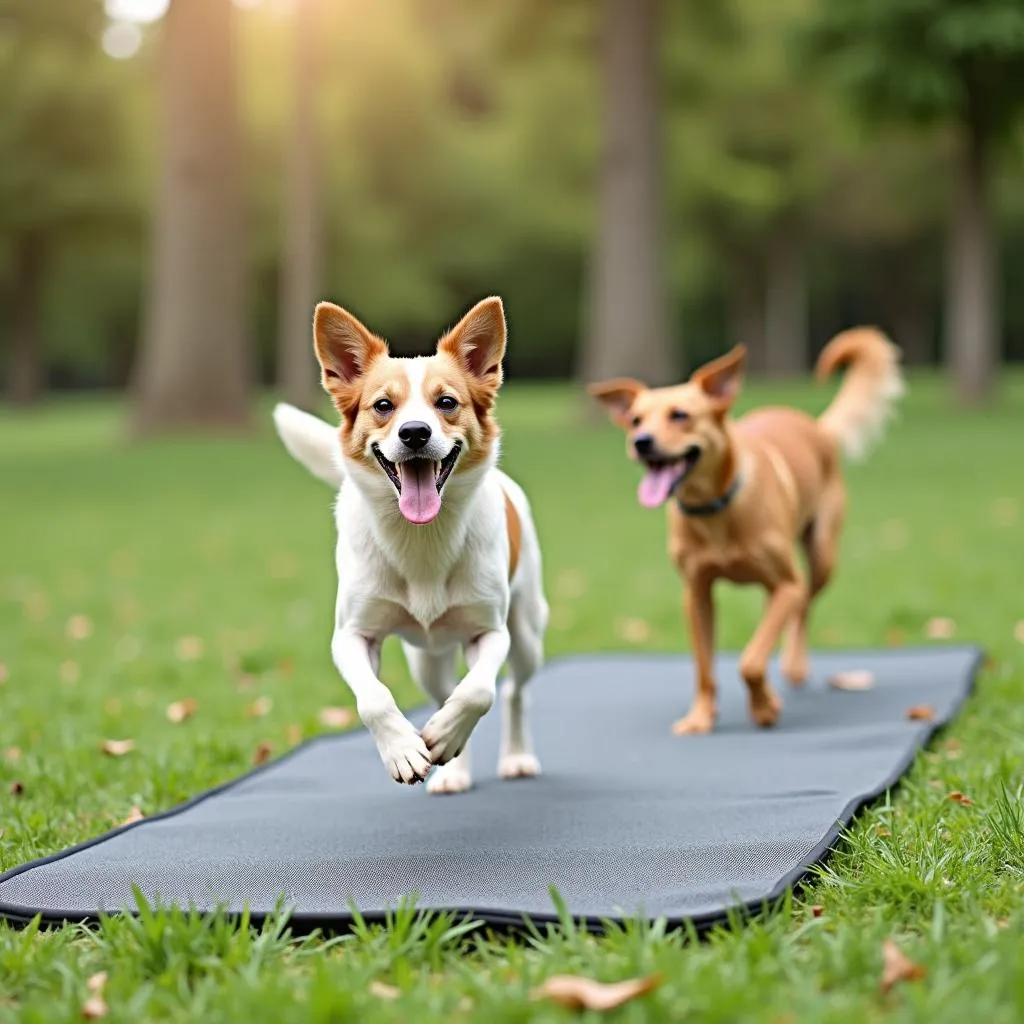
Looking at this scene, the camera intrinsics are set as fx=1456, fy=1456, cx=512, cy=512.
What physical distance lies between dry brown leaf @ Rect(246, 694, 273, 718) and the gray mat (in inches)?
31.4

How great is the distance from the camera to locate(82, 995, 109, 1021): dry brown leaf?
271 cm

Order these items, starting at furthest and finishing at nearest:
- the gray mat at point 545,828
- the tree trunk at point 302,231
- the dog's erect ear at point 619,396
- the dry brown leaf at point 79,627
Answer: the tree trunk at point 302,231
the dry brown leaf at point 79,627
the dog's erect ear at point 619,396
the gray mat at point 545,828

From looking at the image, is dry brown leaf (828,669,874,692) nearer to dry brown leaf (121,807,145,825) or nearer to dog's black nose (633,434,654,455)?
dog's black nose (633,434,654,455)

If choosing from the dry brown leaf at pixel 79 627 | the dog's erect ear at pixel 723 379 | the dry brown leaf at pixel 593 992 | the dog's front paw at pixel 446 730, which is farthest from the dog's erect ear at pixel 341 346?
the dry brown leaf at pixel 79 627

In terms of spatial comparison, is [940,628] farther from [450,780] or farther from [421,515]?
[421,515]

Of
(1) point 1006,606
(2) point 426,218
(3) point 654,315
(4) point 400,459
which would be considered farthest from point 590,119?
(4) point 400,459

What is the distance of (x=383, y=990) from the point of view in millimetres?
2814

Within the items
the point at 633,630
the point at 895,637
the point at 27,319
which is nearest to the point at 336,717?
the point at 633,630

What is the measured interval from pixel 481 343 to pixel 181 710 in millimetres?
2858

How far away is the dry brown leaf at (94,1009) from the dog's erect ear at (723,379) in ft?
11.3

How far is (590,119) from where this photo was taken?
1385 inches

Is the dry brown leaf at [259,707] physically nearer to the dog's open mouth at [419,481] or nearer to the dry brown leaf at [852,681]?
the dry brown leaf at [852,681]

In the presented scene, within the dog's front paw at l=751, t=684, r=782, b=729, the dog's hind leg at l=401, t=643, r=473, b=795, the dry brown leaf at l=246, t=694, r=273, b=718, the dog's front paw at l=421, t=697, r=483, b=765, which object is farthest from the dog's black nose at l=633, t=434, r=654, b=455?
the dry brown leaf at l=246, t=694, r=273, b=718

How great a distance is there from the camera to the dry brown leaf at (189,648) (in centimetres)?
758
